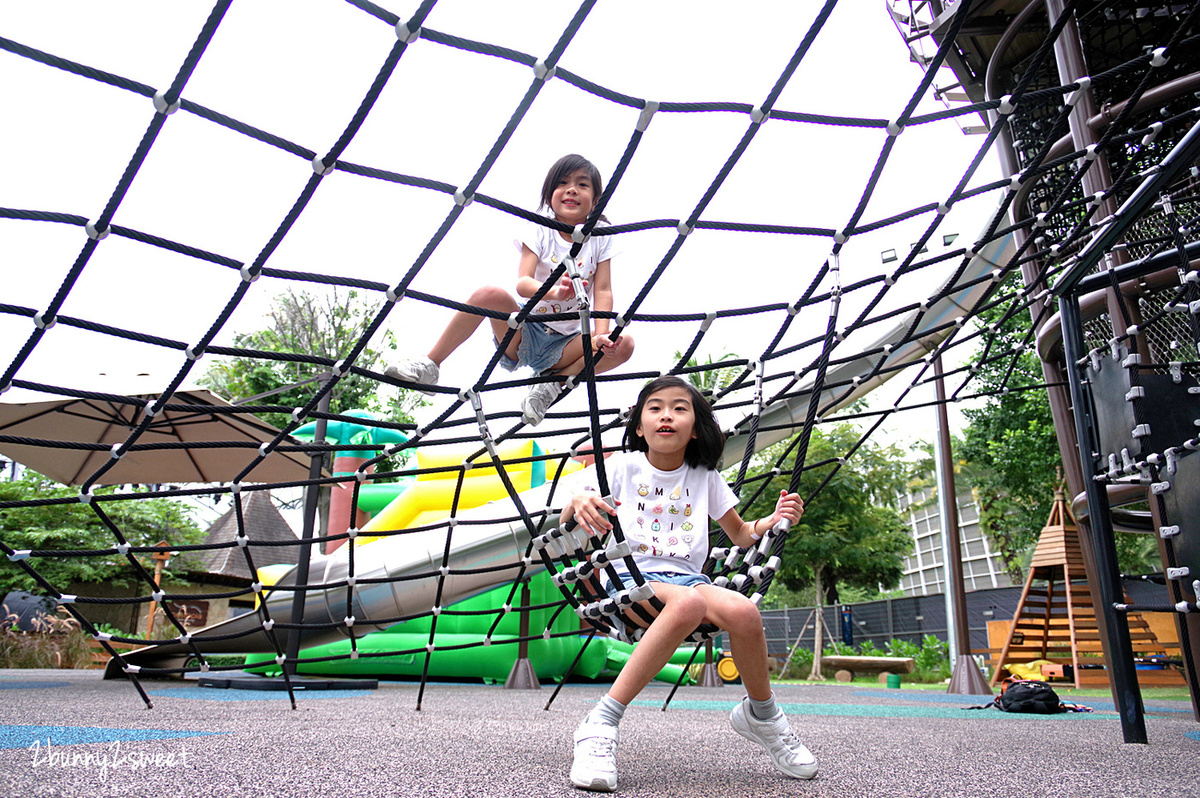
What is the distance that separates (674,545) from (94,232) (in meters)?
1.37

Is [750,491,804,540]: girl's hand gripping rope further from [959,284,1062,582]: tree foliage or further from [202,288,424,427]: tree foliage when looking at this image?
[202,288,424,427]: tree foliage

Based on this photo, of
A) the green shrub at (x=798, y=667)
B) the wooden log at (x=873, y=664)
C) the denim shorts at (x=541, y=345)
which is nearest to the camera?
the denim shorts at (x=541, y=345)

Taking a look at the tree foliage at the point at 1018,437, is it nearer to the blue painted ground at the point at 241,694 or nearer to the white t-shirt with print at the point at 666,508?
the blue painted ground at the point at 241,694

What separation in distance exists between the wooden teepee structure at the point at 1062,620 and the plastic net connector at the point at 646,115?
5903mm

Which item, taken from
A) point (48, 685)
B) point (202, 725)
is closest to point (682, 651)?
point (48, 685)

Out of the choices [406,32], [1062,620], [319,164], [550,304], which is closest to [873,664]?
[1062,620]

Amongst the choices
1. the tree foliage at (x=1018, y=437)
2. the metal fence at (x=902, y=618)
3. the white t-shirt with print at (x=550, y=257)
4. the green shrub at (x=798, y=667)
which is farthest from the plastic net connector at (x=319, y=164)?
the green shrub at (x=798, y=667)

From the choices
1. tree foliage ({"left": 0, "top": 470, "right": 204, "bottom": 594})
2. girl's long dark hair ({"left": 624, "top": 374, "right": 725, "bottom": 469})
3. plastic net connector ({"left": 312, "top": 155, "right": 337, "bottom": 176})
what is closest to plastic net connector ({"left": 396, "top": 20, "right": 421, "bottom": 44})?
plastic net connector ({"left": 312, "top": 155, "right": 337, "bottom": 176})

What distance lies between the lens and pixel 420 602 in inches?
194

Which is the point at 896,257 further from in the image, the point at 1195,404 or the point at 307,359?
the point at 307,359

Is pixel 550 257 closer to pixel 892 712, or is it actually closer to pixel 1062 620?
pixel 892 712

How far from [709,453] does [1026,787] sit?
86 centimetres

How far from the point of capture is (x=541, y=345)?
2238 mm

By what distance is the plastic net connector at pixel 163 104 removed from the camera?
4.48 ft
